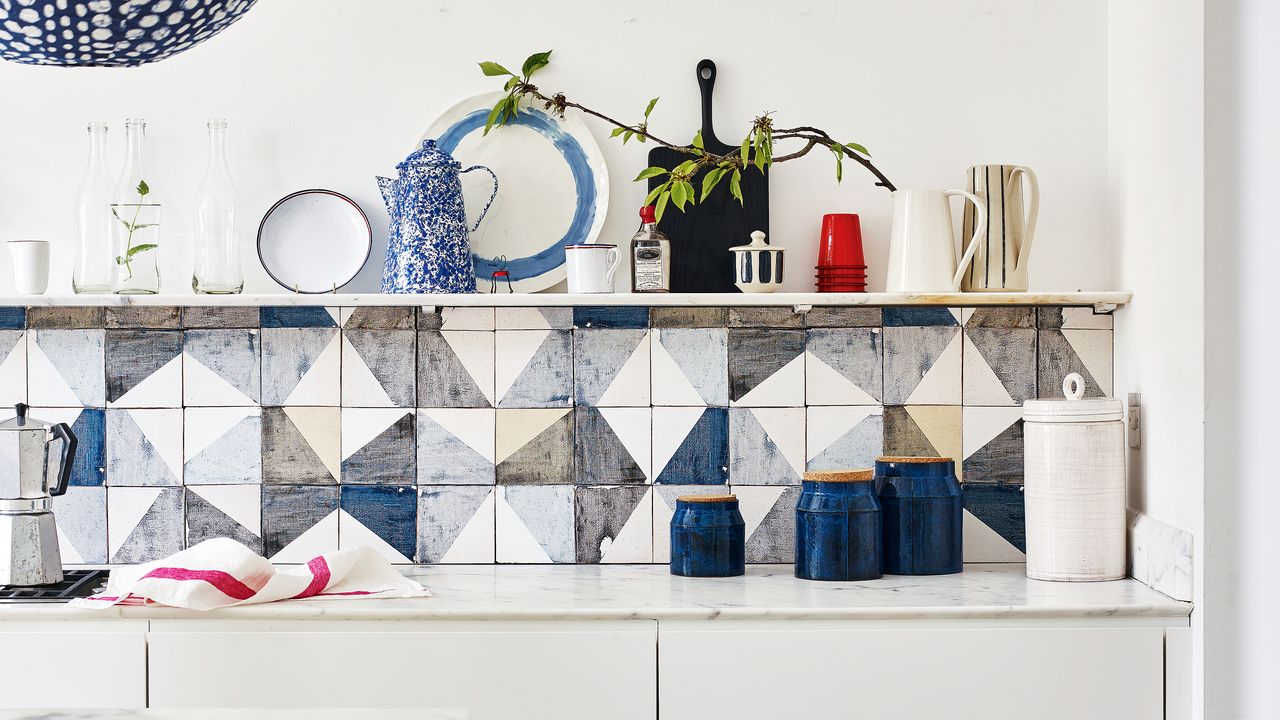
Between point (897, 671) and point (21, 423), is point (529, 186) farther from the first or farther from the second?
point (897, 671)

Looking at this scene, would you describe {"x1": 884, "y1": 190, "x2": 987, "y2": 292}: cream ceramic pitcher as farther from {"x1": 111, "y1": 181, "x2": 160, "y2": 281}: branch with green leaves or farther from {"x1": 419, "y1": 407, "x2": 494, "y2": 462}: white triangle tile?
{"x1": 111, "y1": 181, "x2": 160, "y2": 281}: branch with green leaves

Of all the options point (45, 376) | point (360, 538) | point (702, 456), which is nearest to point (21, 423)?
point (45, 376)

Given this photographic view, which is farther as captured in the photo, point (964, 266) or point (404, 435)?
point (404, 435)

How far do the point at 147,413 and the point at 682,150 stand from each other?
1.19 m

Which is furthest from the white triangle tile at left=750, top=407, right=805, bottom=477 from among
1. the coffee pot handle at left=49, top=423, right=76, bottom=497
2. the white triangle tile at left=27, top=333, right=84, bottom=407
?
the white triangle tile at left=27, top=333, right=84, bottom=407

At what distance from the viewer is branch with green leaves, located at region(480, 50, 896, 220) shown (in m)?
1.95

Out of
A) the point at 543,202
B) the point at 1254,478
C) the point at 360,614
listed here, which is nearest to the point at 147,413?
the point at 360,614

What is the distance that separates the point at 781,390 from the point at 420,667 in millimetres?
877

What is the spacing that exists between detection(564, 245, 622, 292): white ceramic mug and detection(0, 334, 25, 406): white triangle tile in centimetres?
112

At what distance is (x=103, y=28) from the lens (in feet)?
2.69

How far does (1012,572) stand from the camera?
2059mm

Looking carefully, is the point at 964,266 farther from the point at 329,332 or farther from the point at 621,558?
the point at 329,332

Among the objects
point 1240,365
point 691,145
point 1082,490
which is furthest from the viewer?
point 691,145

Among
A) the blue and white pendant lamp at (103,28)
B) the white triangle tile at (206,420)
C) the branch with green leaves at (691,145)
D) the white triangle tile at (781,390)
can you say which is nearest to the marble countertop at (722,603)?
the white triangle tile at (781,390)
